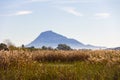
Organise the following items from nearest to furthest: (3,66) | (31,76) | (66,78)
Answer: (66,78), (31,76), (3,66)

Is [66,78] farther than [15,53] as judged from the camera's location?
No

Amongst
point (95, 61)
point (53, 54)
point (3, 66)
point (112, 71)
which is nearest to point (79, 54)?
point (53, 54)

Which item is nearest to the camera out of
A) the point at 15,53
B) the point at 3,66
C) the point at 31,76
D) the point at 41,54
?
the point at 31,76

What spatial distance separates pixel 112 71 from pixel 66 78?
2013 millimetres

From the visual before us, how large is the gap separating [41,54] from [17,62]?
38.8 ft

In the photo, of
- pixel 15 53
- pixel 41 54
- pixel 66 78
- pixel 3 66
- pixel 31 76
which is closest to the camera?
pixel 66 78

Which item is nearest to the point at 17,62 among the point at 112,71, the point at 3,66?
the point at 3,66

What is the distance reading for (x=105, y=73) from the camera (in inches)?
485

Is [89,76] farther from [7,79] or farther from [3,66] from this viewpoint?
[3,66]

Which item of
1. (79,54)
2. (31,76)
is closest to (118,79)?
(31,76)

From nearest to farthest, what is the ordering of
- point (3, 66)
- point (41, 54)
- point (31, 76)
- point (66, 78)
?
point (66, 78) < point (31, 76) < point (3, 66) < point (41, 54)

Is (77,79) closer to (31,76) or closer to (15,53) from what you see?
(31,76)

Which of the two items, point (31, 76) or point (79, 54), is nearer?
point (31, 76)

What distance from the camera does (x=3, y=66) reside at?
1509cm
